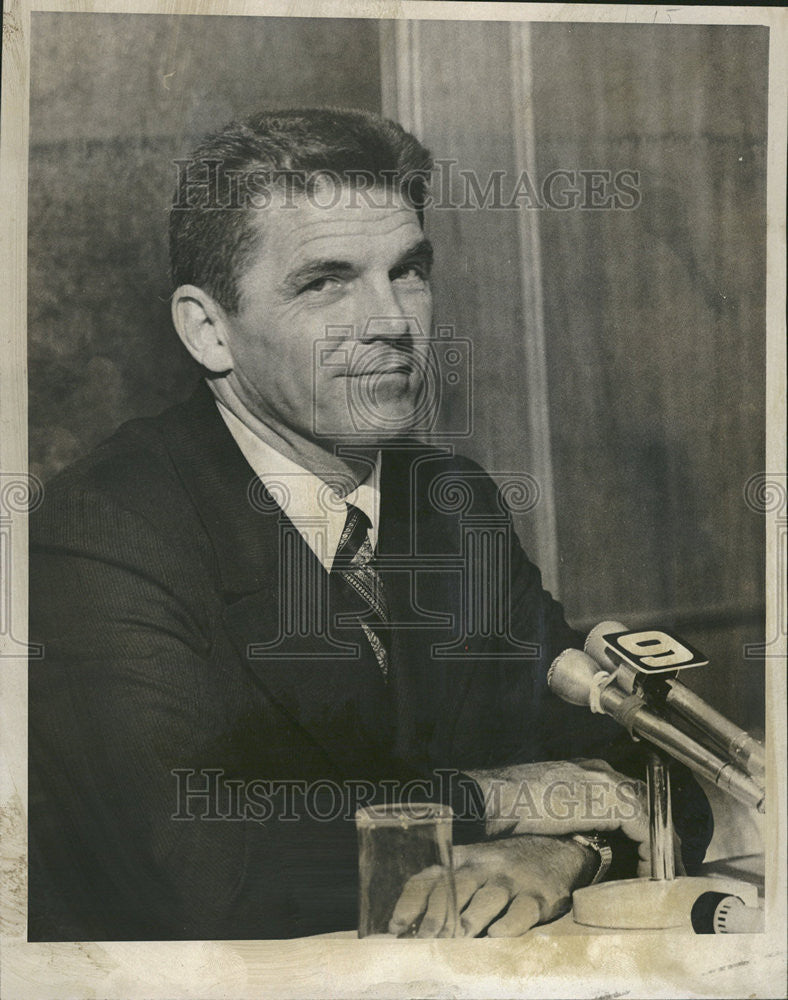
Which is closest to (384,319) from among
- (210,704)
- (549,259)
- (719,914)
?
(549,259)

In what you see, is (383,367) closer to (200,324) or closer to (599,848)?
(200,324)

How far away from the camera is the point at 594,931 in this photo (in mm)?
2396

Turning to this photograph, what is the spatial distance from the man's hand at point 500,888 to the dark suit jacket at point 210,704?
0.09 meters

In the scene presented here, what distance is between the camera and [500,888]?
2.36 meters

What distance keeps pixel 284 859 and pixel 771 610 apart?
127 centimetres

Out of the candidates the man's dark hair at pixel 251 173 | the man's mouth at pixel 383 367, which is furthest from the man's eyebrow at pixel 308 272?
the man's mouth at pixel 383 367

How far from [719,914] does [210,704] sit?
128 centimetres

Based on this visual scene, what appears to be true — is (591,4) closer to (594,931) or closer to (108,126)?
(108,126)

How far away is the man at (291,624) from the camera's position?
2316mm

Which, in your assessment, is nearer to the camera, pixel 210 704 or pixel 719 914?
pixel 210 704

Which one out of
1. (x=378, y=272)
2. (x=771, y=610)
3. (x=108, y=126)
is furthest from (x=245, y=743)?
(x=108, y=126)

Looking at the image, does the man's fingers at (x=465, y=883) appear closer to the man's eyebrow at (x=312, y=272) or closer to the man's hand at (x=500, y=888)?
the man's hand at (x=500, y=888)

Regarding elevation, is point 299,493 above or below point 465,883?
above

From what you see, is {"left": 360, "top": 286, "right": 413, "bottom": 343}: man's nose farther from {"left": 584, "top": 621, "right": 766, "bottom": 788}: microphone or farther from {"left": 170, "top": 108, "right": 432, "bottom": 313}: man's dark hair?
{"left": 584, "top": 621, "right": 766, "bottom": 788}: microphone
